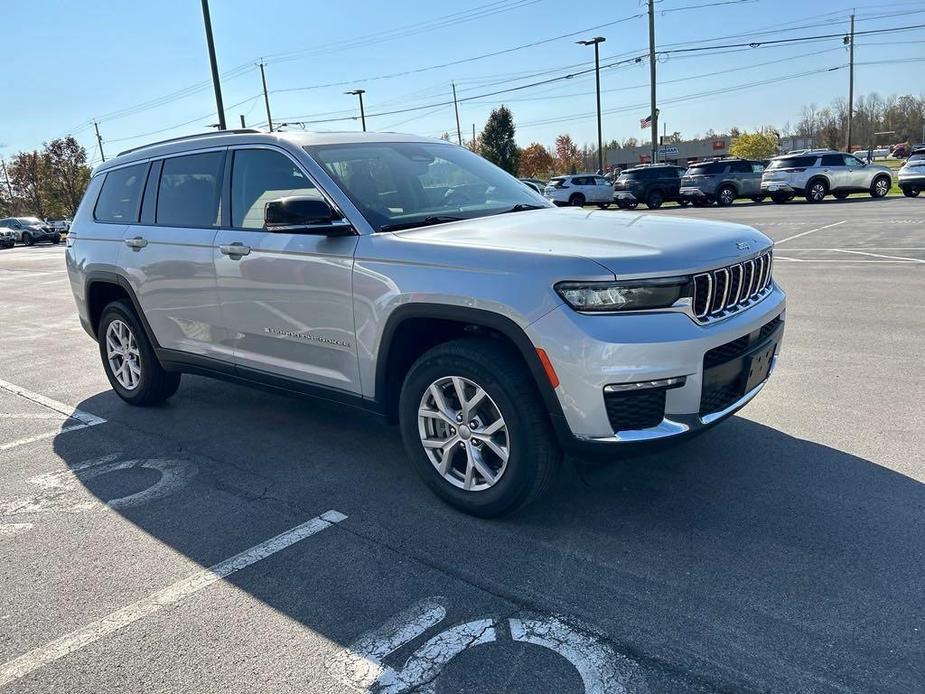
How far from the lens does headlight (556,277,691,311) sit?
3070 millimetres

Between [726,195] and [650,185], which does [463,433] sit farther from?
[650,185]

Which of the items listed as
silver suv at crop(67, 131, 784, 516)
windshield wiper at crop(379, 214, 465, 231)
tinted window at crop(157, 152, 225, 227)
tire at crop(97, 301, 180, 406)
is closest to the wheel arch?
silver suv at crop(67, 131, 784, 516)

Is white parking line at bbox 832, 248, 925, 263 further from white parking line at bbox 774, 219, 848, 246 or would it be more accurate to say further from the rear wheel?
the rear wheel

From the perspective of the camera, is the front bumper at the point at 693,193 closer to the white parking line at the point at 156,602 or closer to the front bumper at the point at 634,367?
the front bumper at the point at 634,367

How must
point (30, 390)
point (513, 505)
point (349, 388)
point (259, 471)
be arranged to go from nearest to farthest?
point (513, 505), point (349, 388), point (259, 471), point (30, 390)

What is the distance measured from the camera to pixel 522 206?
4617mm

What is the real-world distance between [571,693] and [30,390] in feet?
19.8

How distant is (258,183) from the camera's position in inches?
178

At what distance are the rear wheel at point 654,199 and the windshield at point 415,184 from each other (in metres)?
28.4

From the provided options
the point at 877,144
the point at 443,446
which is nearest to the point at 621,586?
the point at 443,446

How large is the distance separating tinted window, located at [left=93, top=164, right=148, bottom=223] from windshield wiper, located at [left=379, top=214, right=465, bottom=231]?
2.55m

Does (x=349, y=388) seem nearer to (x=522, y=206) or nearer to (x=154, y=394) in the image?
(x=522, y=206)

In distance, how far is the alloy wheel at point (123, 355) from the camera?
5.79 m

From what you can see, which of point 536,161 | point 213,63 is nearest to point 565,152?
point 536,161
